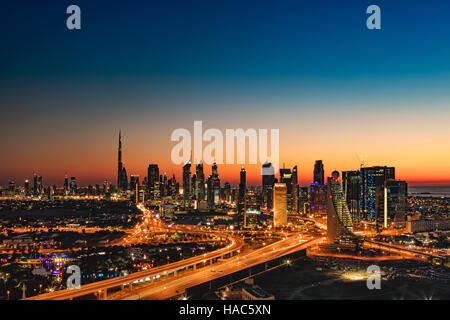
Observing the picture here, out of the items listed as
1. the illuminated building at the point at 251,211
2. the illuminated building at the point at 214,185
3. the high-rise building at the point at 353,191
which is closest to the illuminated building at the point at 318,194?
the high-rise building at the point at 353,191

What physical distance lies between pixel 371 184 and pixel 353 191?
2406mm

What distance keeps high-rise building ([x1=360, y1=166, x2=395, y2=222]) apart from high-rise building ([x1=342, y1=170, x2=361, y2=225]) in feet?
1.54

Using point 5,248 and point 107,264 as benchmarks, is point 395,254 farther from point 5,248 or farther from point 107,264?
point 5,248

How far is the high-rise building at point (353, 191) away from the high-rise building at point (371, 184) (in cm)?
47

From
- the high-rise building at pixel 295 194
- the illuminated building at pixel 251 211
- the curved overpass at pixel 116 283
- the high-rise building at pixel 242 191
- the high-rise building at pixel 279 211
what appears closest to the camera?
the curved overpass at pixel 116 283

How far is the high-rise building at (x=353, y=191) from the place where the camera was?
128 feet

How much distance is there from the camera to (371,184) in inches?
1533

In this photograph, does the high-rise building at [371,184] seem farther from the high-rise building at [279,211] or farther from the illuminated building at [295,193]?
the illuminated building at [295,193]

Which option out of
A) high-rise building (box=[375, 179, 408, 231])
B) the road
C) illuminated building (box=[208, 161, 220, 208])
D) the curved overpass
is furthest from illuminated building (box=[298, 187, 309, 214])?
the curved overpass

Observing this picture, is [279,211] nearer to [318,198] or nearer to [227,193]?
[318,198]

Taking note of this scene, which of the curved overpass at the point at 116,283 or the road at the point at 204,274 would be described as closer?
the curved overpass at the point at 116,283

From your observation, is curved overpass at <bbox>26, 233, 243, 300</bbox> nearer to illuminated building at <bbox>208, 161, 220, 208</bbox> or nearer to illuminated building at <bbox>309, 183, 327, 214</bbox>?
illuminated building at <bbox>309, 183, 327, 214</bbox>

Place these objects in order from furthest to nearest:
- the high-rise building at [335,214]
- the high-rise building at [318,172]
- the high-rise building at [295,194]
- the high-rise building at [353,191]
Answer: the high-rise building at [318,172] → the high-rise building at [295,194] → the high-rise building at [353,191] → the high-rise building at [335,214]
